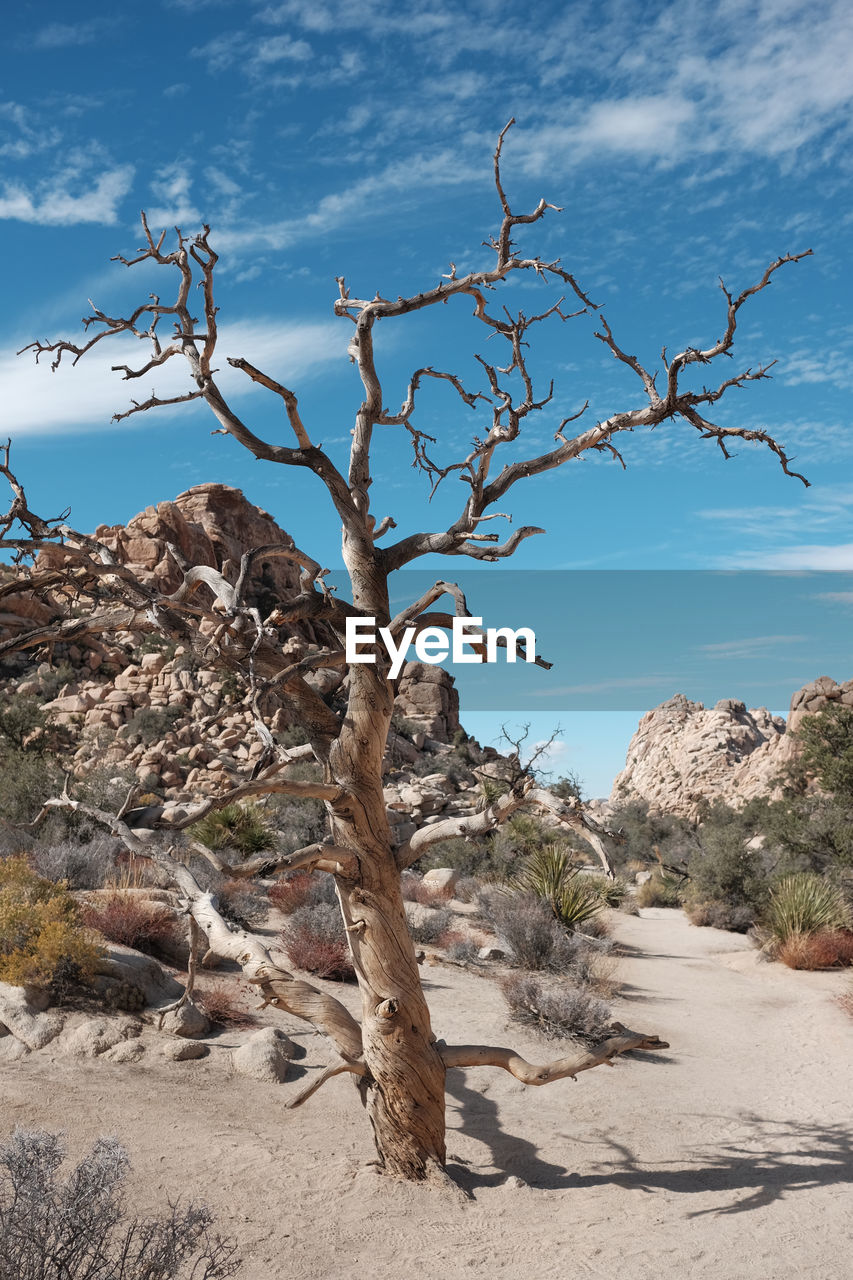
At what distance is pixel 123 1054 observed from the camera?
29.2 feet

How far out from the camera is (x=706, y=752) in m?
52.4

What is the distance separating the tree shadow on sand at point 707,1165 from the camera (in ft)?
24.1

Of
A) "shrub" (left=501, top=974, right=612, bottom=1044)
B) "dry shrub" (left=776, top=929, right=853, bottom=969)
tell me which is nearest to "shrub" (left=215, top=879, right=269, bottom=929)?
"shrub" (left=501, top=974, right=612, bottom=1044)

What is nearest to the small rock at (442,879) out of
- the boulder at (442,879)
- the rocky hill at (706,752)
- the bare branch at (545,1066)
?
the boulder at (442,879)

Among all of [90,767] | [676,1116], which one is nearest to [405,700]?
[90,767]

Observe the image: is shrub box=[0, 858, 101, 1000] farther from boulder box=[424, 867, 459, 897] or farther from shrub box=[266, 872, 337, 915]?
boulder box=[424, 867, 459, 897]

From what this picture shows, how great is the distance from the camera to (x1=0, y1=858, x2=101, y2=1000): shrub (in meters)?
9.31

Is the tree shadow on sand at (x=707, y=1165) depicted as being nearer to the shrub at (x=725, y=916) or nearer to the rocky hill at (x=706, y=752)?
the shrub at (x=725, y=916)

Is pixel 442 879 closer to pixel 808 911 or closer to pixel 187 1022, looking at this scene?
pixel 808 911

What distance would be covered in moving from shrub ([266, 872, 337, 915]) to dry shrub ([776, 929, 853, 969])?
25.6ft

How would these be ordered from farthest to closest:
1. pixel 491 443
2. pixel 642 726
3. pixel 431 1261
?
pixel 642 726 → pixel 491 443 → pixel 431 1261

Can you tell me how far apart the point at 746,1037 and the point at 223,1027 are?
6833 mm

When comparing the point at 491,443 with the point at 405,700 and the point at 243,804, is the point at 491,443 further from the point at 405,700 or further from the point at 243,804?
the point at 405,700

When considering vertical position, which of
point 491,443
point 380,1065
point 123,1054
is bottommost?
point 123,1054
